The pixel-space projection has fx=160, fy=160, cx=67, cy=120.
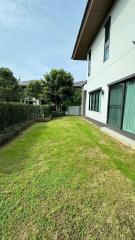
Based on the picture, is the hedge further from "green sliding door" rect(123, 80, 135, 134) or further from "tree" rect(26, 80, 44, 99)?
"tree" rect(26, 80, 44, 99)

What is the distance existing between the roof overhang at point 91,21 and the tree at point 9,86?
11983 mm

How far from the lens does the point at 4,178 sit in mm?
3164

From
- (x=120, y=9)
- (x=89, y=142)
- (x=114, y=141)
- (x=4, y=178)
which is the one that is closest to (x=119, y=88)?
(x=114, y=141)

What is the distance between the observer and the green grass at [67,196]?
76.1 inches

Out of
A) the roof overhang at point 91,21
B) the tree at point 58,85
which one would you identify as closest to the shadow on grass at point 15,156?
the roof overhang at point 91,21

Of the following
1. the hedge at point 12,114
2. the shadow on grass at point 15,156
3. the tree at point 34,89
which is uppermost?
the tree at point 34,89

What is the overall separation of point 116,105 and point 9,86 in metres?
19.7

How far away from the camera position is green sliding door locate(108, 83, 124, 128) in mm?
6375

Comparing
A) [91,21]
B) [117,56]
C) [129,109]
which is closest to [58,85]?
[91,21]

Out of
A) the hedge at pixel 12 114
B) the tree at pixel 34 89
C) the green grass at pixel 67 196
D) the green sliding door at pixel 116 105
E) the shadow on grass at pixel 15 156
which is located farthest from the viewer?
the tree at pixel 34 89

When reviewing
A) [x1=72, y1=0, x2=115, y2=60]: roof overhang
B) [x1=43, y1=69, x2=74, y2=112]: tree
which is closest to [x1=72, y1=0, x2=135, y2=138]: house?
[x1=72, y1=0, x2=115, y2=60]: roof overhang

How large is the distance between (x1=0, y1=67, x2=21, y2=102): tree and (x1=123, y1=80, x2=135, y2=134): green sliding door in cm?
1901

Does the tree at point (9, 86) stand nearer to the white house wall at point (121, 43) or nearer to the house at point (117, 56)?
the house at point (117, 56)

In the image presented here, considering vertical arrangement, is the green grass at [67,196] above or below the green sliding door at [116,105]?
below
